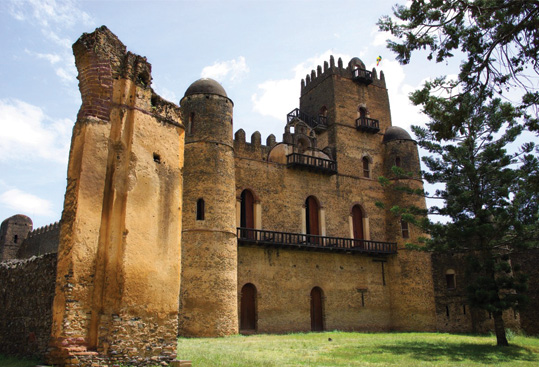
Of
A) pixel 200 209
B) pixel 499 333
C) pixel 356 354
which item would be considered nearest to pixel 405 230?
pixel 499 333

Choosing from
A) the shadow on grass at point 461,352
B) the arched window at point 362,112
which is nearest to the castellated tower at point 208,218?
the shadow on grass at point 461,352

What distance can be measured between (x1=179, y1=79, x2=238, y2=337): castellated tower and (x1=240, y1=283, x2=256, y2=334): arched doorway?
1.29 meters

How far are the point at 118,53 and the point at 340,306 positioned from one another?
16.0 metres

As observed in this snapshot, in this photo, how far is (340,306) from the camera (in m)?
22.0

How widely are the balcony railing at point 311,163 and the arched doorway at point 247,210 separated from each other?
8.32 feet

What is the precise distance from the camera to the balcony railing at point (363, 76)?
27159 mm

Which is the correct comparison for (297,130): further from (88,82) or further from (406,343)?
(88,82)

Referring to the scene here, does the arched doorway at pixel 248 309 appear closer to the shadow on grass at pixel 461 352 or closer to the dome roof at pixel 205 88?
the shadow on grass at pixel 461 352

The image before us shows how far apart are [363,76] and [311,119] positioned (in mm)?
4038

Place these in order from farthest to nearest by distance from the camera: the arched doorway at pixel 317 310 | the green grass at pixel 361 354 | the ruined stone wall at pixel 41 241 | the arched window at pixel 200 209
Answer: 1. the ruined stone wall at pixel 41 241
2. the arched doorway at pixel 317 310
3. the arched window at pixel 200 209
4. the green grass at pixel 361 354

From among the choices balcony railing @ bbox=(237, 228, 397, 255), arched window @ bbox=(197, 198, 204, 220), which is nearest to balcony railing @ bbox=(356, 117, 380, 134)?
balcony railing @ bbox=(237, 228, 397, 255)

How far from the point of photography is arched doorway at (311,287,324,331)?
21391 millimetres

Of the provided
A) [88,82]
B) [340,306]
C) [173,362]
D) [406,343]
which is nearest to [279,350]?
[173,362]

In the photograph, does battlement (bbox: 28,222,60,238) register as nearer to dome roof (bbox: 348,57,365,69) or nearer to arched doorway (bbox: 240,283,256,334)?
arched doorway (bbox: 240,283,256,334)
